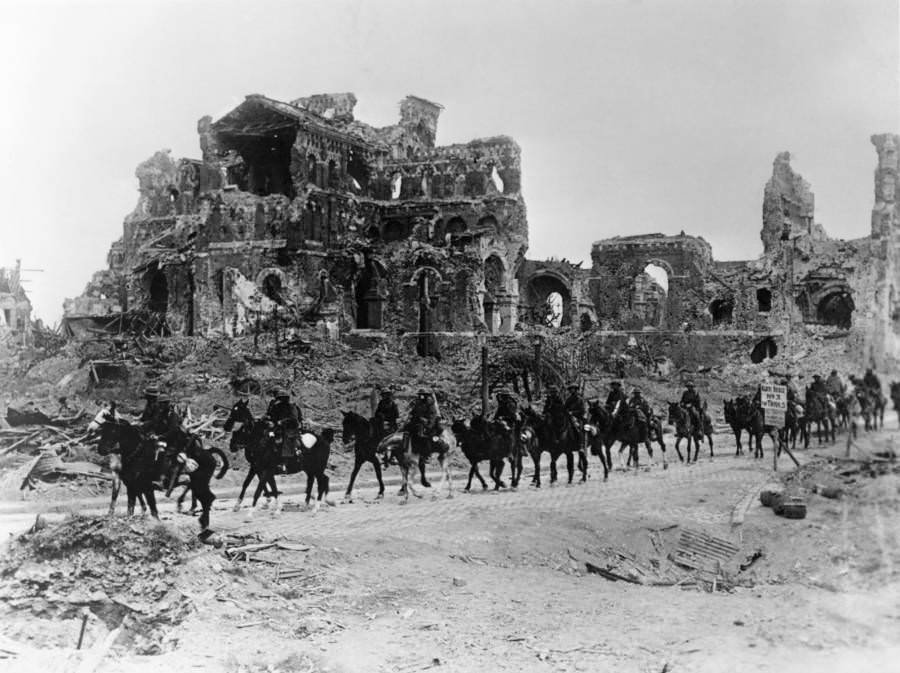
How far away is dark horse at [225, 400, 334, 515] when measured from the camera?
11656 mm

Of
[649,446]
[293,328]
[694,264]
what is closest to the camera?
[649,446]

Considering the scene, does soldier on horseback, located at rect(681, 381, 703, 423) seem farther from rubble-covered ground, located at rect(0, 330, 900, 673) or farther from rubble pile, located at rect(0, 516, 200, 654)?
rubble pile, located at rect(0, 516, 200, 654)

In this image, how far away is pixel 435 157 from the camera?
3734cm

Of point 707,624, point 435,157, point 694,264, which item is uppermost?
point 435,157

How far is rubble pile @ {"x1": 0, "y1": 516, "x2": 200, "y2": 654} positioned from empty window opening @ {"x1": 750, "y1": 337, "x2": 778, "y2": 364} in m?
12.2

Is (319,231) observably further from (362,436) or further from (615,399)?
(362,436)

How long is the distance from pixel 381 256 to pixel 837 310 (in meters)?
18.5

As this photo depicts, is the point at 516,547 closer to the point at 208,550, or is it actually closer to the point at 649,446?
the point at 208,550

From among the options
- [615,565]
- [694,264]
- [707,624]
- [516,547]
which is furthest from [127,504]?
[694,264]

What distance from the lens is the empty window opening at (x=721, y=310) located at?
29562 mm

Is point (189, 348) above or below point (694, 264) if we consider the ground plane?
below

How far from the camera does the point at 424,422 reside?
13859 millimetres

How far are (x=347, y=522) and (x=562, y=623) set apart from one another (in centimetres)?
373

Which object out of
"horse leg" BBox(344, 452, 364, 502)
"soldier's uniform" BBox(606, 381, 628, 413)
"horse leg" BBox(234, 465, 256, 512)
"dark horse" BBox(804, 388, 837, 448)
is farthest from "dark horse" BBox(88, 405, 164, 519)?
"dark horse" BBox(804, 388, 837, 448)
